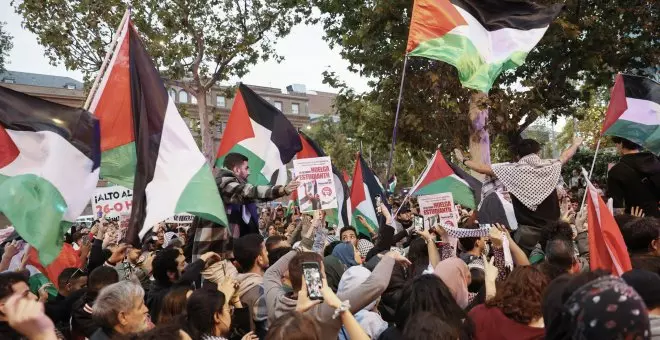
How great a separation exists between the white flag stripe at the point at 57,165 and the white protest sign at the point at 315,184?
312cm

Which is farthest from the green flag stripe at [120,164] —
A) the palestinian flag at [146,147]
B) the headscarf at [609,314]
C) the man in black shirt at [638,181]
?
the man in black shirt at [638,181]

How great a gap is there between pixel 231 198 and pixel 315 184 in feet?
6.81

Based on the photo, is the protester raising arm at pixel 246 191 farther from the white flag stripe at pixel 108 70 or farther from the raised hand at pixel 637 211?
the raised hand at pixel 637 211

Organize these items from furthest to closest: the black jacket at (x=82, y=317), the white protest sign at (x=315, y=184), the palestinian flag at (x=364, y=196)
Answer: the palestinian flag at (x=364, y=196) < the white protest sign at (x=315, y=184) < the black jacket at (x=82, y=317)

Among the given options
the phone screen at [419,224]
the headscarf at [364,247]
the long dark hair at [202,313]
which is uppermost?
the phone screen at [419,224]

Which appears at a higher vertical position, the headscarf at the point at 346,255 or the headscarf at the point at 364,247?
the headscarf at the point at 346,255

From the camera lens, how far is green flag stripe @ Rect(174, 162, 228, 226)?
4.85m

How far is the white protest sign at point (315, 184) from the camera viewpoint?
7.73 metres

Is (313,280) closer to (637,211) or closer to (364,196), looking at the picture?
(637,211)

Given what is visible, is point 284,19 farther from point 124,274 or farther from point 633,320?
point 633,320

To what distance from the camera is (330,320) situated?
332cm

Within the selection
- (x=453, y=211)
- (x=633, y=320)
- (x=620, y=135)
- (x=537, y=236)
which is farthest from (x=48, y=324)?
(x=620, y=135)

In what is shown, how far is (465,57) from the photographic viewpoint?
7.31 meters

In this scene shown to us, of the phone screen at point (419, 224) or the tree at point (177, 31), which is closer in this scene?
the phone screen at point (419, 224)
